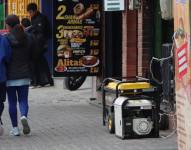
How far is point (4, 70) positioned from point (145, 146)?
7.97ft

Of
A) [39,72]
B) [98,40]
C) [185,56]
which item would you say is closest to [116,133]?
[185,56]

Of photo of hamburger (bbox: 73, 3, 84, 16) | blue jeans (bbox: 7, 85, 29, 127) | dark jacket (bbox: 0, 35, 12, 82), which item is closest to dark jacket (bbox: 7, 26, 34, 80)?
dark jacket (bbox: 0, 35, 12, 82)

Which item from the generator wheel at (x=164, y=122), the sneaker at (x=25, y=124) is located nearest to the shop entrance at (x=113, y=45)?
the generator wheel at (x=164, y=122)

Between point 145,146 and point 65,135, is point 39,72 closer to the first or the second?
point 65,135

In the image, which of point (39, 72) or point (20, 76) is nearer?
point (20, 76)

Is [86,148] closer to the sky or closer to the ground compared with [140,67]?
closer to the ground

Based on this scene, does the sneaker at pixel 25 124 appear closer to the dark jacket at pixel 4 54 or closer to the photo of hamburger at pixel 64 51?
the dark jacket at pixel 4 54

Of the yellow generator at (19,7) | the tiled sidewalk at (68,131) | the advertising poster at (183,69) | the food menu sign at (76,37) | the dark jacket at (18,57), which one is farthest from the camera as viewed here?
the yellow generator at (19,7)

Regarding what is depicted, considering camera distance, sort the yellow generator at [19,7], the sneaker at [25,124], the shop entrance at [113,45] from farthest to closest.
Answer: the yellow generator at [19,7], the shop entrance at [113,45], the sneaker at [25,124]

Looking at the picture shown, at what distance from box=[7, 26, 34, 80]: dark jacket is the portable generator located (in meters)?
1.42

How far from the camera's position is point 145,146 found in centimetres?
941

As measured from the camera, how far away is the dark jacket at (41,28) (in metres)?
15.8

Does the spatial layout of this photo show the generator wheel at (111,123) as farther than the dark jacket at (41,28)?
No

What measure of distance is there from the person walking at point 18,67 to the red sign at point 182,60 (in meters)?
3.59
